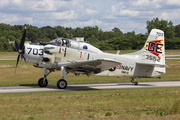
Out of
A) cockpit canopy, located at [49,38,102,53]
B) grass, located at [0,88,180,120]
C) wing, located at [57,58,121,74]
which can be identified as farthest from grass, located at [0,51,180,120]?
cockpit canopy, located at [49,38,102,53]

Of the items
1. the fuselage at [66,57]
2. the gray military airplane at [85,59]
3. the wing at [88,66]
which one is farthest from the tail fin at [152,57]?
the wing at [88,66]

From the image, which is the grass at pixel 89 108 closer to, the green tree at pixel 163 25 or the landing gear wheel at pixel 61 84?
the landing gear wheel at pixel 61 84

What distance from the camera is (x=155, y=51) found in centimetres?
2170

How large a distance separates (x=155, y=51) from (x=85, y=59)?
250 inches

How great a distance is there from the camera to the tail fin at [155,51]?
2156 centimetres

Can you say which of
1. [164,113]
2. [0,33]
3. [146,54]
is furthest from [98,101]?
[0,33]

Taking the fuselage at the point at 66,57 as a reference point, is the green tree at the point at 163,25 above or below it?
above

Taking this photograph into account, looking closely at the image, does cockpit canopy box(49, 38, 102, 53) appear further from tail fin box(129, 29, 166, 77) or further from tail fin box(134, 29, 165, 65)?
tail fin box(134, 29, 165, 65)

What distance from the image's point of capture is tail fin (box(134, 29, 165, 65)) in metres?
21.6

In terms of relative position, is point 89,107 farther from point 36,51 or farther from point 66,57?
point 36,51

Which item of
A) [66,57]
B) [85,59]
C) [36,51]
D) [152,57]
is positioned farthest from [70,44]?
[152,57]

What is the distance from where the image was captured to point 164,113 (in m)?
10.3

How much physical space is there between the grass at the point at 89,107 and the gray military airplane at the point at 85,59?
14.2 ft

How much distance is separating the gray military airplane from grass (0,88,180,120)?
14.2 feet
